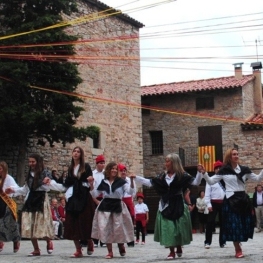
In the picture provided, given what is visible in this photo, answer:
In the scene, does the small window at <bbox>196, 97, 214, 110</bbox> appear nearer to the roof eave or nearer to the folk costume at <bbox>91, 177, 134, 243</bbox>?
the roof eave

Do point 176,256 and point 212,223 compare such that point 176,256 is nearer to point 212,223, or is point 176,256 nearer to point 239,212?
point 239,212

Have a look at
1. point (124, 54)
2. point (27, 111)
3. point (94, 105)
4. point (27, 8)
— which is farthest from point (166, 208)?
point (124, 54)

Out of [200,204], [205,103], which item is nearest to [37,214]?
[200,204]

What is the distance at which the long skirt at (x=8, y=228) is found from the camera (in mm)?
11961

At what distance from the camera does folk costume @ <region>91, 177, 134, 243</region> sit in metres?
10.7

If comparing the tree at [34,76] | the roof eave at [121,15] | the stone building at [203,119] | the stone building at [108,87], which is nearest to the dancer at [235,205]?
the tree at [34,76]

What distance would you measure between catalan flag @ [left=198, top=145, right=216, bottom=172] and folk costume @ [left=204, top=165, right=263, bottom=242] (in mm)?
24286

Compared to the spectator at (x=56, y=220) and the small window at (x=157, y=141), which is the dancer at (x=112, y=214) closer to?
the spectator at (x=56, y=220)

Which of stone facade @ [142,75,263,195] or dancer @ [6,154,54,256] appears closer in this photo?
dancer @ [6,154,54,256]

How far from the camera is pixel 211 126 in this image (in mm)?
35781

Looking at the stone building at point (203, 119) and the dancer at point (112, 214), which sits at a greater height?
the stone building at point (203, 119)

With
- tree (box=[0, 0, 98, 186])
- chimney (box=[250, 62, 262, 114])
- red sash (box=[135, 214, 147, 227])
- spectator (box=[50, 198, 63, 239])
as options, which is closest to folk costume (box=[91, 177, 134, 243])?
red sash (box=[135, 214, 147, 227])

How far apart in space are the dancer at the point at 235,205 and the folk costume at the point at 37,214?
2.79 metres

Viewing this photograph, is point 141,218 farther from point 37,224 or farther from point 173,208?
point 173,208
